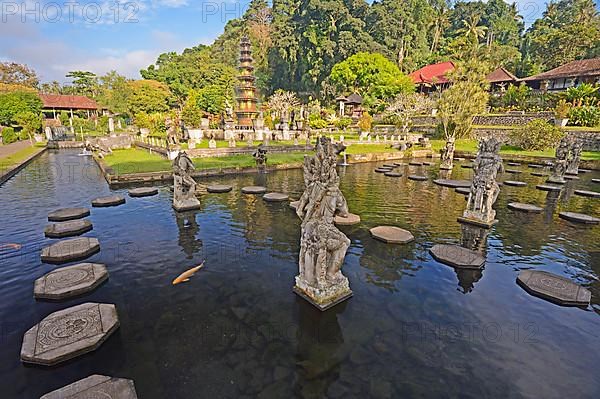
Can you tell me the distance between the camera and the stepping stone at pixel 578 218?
40.7ft

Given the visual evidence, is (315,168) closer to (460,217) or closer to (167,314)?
(167,314)

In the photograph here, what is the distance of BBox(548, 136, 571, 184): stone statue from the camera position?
1889 centimetres

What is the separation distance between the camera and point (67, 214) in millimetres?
12000

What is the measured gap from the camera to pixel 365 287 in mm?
7398

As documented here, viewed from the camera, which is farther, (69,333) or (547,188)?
(547,188)

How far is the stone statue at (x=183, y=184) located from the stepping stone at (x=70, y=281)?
5357 millimetres

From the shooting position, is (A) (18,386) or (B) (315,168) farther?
(B) (315,168)

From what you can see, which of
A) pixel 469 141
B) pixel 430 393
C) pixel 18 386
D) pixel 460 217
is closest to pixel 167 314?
pixel 18 386

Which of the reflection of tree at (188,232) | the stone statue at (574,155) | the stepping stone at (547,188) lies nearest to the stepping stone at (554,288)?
the reflection of tree at (188,232)

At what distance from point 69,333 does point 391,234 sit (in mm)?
8971

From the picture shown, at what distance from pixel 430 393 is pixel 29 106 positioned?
65.7 metres

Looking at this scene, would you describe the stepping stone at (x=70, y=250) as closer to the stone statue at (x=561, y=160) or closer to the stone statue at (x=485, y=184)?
the stone statue at (x=485, y=184)

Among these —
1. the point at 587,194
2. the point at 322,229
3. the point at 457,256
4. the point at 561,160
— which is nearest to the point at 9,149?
the point at 322,229

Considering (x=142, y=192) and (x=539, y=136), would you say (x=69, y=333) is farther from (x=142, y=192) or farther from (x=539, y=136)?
(x=539, y=136)
